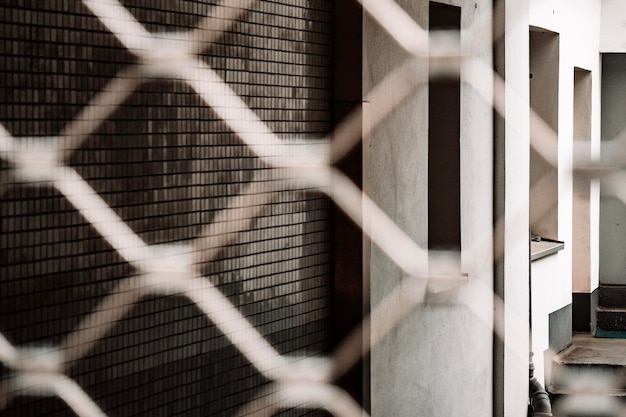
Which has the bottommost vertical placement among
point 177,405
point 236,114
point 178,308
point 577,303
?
point 577,303

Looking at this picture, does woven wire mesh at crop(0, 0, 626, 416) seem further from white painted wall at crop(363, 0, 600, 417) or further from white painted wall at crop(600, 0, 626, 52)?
white painted wall at crop(600, 0, 626, 52)

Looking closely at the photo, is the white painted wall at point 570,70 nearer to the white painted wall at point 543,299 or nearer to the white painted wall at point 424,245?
the white painted wall at point 543,299

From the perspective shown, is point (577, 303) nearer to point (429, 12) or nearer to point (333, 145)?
point (429, 12)

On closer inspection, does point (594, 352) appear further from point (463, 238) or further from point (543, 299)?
point (463, 238)

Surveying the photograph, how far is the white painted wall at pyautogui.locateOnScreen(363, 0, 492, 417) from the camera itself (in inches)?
72.9

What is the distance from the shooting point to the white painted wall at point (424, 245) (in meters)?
1.85

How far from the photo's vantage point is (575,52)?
3930 millimetres

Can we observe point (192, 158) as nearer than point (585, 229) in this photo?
Yes

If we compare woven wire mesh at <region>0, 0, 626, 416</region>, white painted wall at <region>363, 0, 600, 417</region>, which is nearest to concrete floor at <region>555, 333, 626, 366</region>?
white painted wall at <region>363, 0, 600, 417</region>

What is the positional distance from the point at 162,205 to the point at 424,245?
3.09 feet

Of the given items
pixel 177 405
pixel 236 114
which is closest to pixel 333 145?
pixel 236 114

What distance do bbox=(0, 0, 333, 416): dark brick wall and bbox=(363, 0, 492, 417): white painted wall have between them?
21 centimetres

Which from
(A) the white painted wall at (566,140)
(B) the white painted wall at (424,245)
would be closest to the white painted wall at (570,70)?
(A) the white painted wall at (566,140)

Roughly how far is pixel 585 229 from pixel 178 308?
3277mm
